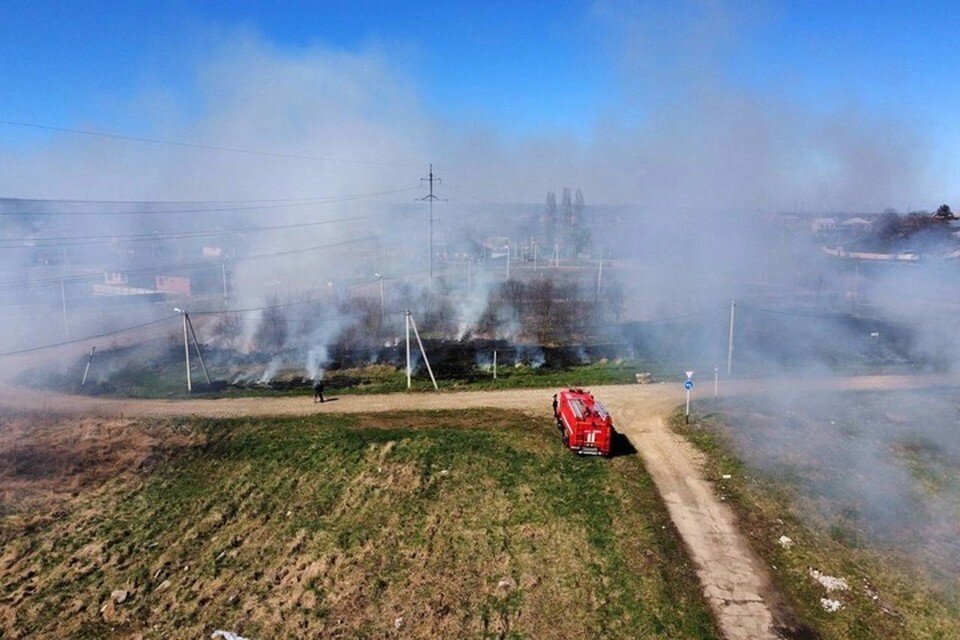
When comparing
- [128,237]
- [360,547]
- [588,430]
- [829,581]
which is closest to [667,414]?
[588,430]

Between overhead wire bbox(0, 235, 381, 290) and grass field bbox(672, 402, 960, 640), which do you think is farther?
overhead wire bbox(0, 235, 381, 290)

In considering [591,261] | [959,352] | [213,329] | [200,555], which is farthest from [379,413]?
[591,261]

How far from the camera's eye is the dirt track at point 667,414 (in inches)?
326

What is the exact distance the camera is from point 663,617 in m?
7.74

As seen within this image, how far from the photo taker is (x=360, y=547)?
9758 millimetres

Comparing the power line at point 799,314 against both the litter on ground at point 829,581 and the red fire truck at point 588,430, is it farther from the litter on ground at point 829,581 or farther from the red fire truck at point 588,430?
the litter on ground at point 829,581

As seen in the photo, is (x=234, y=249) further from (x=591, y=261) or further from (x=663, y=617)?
(x=663, y=617)

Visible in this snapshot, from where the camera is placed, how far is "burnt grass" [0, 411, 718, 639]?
8.07 m

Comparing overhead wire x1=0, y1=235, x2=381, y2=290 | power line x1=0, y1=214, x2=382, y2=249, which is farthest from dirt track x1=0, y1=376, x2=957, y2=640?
power line x1=0, y1=214, x2=382, y2=249

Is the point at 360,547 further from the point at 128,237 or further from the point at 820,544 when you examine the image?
the point at 128,237

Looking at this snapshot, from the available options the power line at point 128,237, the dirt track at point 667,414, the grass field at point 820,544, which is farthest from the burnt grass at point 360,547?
the power line at point 128,237

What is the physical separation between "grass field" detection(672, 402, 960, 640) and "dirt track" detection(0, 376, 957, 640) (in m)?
0.40

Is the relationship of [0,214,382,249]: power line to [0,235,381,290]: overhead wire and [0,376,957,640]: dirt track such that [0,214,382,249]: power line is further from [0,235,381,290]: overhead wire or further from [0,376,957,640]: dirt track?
[0,376,957,640]: dirt track

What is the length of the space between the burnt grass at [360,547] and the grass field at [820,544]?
4.78ft
